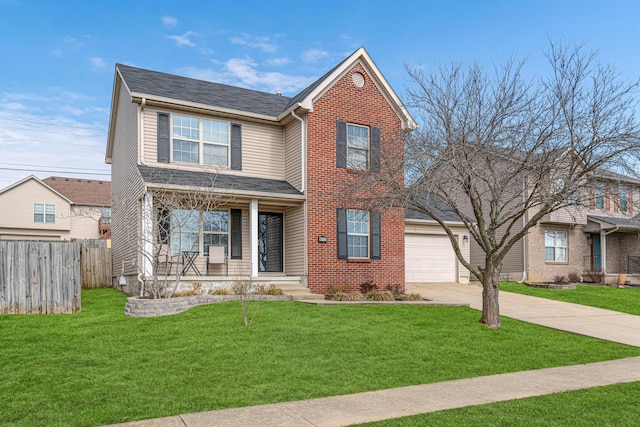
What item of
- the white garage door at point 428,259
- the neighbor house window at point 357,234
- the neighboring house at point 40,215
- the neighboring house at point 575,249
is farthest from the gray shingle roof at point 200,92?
the neighboring house at point 40,215

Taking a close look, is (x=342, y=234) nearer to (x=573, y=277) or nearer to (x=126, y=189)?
(x=126, y=189)

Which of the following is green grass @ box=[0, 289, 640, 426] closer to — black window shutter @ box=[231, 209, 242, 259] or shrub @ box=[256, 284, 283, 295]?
shrub @ box=[256, 284, 283, 295]

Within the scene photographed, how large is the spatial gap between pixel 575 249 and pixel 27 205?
34.8 meters

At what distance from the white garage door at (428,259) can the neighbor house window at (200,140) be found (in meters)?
8.11

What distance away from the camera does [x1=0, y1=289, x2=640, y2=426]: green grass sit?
5992 mm

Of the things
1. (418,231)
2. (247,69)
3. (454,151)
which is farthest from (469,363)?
(247,69)

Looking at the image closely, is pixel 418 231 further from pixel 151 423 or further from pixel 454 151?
pixel 151 423

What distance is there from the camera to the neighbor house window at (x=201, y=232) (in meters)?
15.2

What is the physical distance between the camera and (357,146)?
1655 cm

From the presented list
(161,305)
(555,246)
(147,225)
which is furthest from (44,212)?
(555,246)

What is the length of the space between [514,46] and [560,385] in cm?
826

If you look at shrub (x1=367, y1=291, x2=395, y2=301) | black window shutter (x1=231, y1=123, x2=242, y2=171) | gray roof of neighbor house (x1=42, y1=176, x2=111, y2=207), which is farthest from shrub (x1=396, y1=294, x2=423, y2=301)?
gray roof of neighbor house (x1=42, y1=176, x2=111, y2=207)

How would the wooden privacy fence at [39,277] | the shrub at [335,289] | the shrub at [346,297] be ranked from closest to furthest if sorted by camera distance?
the wooden privacy fence at [39,277] < the shrub at [346,297] < the shrub at [335,289]

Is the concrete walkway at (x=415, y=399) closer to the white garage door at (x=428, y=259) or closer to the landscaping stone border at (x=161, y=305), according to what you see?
the landscaping stone border at (x=161, y=305)
